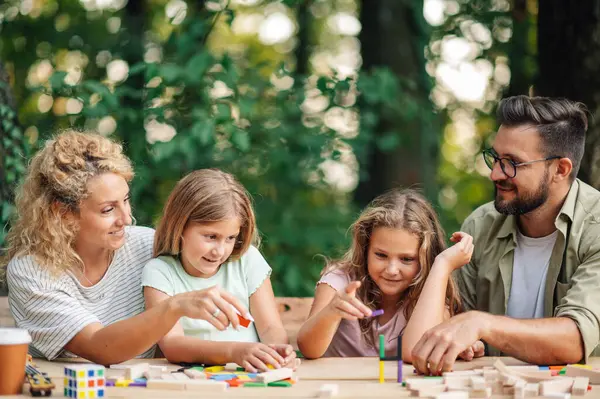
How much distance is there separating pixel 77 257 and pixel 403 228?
1294 millimetres

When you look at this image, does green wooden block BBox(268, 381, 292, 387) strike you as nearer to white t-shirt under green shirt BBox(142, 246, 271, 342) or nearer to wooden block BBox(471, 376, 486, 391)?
wooden block BBox(471, 376, 486, 391)

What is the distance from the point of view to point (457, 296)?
131 inches

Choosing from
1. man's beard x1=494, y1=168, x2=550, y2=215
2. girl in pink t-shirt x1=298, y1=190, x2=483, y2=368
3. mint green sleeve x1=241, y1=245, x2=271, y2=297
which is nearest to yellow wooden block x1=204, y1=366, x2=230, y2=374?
girl in pink t-shirt x1=298, y1=190, x2=483, y2=368

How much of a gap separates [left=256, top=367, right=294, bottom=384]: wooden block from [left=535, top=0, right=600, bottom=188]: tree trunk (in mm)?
2302

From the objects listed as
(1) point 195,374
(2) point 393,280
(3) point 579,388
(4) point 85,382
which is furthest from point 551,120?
(4) point 85,382

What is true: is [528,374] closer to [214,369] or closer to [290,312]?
[214,369]

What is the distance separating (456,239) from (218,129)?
7.25 ft

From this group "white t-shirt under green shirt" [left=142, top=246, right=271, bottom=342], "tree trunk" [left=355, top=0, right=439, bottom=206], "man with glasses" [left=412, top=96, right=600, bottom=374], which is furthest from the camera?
"tree trunk" [left=355, top=0, right=439, bottom=206]

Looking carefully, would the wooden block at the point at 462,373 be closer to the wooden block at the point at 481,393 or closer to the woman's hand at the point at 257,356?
the wooden block at the point at 481,393

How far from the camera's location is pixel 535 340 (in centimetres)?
282

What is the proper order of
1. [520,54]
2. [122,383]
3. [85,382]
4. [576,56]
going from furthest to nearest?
[520,54] < [576,56] < [122,383] < [85,382]

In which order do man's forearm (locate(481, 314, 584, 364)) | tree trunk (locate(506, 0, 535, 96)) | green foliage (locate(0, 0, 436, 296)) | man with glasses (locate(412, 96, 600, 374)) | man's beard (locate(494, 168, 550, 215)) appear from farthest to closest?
tree trunk (locate(506, 0, 535, 96)) → green foliage (locate(0, 0, 436, 296)) → man's beard (locate(494, 168, 550, 215)) → man with glasses (locate(412, 96, 600, 374)) → man's forearm (locate(481, 314, 584, 364))

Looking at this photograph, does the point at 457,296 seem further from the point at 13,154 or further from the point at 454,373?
the point at 13,154

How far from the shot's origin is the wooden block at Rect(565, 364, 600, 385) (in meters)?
2.55
